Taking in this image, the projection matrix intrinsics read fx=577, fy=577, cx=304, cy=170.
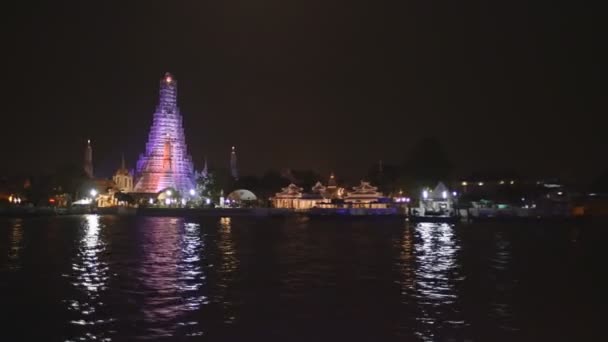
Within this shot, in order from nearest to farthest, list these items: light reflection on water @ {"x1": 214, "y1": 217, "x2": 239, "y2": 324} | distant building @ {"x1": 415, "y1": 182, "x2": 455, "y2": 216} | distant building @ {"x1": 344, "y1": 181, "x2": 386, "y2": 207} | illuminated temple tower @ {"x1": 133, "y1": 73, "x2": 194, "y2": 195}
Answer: light reflection on water @ {"x1": 214, "y1": 217, "x2": 239, "y2": 324} → distant building @ {"x1": 415, "y1": 182, "x2": 455, "y2": 216} → distant building @ {"x1": 344, "y1": 181, "x2": 386, "y2": 207} → illuminated temple tower @ {"x1": 133, "y1": 73, "x2": 194, "y2": 195}

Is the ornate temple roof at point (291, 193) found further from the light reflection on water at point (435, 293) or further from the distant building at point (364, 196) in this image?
the light reflection on water at point (435, 293)

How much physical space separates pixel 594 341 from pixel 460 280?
7.96 metres

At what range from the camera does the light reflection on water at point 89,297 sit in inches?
513

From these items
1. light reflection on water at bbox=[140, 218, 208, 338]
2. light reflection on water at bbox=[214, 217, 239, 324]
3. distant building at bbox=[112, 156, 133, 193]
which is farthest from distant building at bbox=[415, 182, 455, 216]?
distant building at bbox=[112, 156, 133, 193]

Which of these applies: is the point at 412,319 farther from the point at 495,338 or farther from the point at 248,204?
the point at 248,204

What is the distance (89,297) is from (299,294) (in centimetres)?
620

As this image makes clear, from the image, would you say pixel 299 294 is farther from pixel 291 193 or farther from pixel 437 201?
pixel 291 193

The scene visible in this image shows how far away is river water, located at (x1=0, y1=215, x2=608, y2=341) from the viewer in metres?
13.1

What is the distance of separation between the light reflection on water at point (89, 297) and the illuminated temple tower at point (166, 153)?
69.3m

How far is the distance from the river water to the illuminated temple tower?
66.9m

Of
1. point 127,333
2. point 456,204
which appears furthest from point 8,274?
point 456,204

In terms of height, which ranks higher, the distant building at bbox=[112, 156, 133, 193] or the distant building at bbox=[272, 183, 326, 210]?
the distant building at bbox=[112, 156, 133, 193]

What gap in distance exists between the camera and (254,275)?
70.7 feet

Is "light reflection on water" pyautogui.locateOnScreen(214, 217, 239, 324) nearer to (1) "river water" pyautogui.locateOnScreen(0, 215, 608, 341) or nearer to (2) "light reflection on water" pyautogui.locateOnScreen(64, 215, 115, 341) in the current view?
(1) "river water" pyautogui.locateOnScreen(0, 215, 608, 341)
